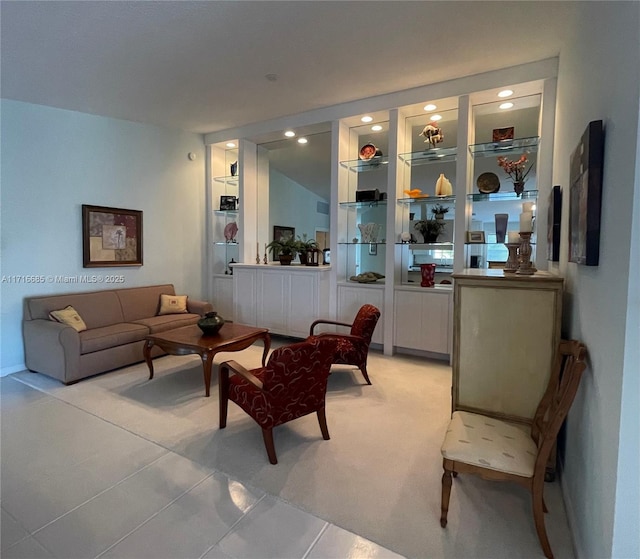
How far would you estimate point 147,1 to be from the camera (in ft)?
8.05

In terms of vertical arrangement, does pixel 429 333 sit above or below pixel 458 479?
above

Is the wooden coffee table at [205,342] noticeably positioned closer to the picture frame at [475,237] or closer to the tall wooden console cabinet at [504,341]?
the tall wooden console cabinet at [504,341]

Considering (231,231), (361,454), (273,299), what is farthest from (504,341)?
(231,231)

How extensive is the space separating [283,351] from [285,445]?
2.53ft

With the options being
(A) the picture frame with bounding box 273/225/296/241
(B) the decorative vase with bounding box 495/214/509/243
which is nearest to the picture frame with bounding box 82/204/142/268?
(A) the picture frame with bounding box 273/225/296/241

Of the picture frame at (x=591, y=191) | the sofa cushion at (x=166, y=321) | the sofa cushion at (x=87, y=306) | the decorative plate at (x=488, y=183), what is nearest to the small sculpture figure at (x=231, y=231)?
the sofa cushion at (x=166, y=321)

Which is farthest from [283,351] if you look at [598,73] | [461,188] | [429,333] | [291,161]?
[291,161]

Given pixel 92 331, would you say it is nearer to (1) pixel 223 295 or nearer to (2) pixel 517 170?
(1) pixel 223 295

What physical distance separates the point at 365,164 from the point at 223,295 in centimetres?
311

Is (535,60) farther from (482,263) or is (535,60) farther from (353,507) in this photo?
(353,507)

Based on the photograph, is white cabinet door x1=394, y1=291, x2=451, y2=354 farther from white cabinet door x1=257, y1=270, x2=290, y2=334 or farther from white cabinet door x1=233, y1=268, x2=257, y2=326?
white cabinet door x1=233, y1=268, x2=257, y2=326

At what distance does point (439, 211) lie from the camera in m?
4.33

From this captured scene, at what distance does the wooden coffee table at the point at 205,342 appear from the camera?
10.4 feet

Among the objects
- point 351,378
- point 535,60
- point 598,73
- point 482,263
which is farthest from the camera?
point 482,263
